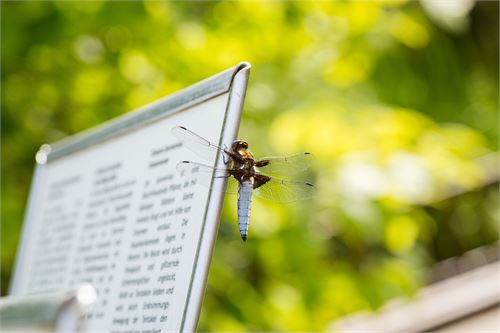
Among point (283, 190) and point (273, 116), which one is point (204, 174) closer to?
point (283, 190)

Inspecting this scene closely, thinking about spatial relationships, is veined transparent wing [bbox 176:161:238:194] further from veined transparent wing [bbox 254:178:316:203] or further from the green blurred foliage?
the green blurred foliage

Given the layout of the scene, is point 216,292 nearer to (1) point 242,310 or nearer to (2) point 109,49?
(1) point 242,310

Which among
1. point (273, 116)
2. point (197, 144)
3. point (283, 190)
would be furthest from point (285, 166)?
point (273, 116)

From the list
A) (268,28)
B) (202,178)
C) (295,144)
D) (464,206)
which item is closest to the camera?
(202,178)

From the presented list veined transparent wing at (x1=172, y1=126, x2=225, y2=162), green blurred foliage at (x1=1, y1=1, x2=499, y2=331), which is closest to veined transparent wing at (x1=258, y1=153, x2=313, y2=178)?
veined transparent wing at (x1=172, y1=126, x2=225, y2=162)

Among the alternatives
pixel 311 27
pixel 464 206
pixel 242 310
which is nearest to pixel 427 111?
pixel 464 206
